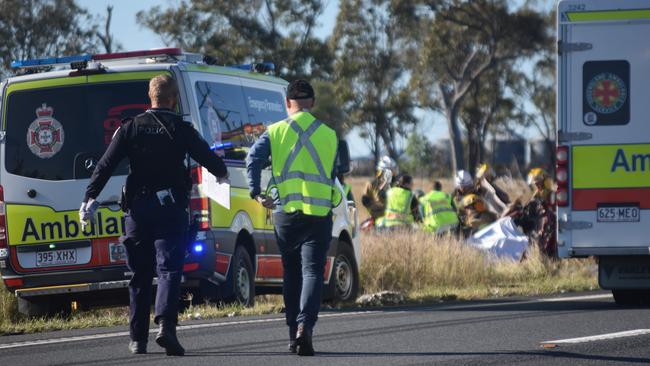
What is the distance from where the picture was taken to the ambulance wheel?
40.2 ft

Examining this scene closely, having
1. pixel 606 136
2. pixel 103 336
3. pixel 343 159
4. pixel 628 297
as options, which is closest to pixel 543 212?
pixel 628 297

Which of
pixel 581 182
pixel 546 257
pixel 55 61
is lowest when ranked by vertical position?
pixel 546 257

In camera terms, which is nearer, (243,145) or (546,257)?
(243,145)

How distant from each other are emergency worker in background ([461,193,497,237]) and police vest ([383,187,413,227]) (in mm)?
1306

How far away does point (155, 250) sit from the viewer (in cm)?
887

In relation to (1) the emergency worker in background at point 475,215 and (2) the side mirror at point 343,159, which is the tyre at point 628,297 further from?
(1) the emergency worker in background at point 475,215

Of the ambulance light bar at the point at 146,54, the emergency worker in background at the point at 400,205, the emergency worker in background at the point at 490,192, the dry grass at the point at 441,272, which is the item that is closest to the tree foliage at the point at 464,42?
the emergency worker in background at the point at 490,192

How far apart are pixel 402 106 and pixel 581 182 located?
40380mm

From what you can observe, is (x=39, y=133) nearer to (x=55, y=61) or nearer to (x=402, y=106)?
(x=55, y=61)

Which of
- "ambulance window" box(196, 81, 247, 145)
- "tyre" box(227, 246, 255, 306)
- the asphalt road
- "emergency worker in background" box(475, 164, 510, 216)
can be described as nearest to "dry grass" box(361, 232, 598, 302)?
"tyre" box(227, 246, 255, 306)

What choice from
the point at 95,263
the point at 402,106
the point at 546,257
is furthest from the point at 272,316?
the point at 402,106

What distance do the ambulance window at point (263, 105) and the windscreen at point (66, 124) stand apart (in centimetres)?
167

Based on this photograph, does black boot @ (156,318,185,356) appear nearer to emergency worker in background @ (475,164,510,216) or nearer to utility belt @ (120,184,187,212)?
utility belt @ (120,184,187,212)

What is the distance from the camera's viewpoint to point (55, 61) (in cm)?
1216
